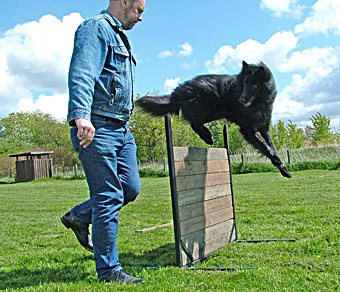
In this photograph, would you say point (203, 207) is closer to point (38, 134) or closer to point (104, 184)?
point (104, 184)

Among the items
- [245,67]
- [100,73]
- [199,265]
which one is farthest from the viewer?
[245,67]

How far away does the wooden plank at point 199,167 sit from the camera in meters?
3.35

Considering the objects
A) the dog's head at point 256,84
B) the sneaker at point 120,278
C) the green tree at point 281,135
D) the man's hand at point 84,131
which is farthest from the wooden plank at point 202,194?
the green tree at point 281,135

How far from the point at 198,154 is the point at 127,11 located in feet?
4.76

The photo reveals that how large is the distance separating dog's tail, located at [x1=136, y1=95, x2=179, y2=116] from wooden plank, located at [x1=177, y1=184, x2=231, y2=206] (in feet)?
2.65

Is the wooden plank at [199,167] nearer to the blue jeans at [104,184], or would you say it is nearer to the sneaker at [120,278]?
the blue jeans at [104,184]

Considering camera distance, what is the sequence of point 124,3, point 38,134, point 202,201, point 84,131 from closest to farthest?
1. point 84,131
2. point 124,3
3. point 202,201
4. point 38,134

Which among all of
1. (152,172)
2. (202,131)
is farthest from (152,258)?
(152,172)

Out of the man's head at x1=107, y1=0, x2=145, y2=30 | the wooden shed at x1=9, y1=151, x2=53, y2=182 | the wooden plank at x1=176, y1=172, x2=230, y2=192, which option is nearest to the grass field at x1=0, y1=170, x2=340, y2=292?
the wooden plank at x1=176, y1=172, x2=230, y2=192

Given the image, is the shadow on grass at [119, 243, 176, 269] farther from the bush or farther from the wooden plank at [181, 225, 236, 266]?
the bush

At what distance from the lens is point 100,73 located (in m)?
2.59

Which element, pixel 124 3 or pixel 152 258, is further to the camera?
pixel 152 258

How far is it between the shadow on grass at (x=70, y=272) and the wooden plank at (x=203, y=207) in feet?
1.40

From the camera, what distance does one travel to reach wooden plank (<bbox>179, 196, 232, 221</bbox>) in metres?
3.31
